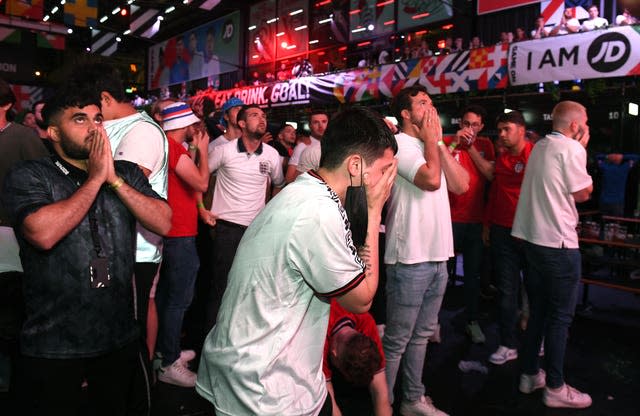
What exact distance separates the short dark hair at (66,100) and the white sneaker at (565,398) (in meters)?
3.44

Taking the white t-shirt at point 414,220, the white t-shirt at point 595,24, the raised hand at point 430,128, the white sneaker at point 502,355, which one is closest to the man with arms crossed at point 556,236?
the white sneaker at point 502,355

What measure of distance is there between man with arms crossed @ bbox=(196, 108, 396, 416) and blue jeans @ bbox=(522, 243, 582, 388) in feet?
7.75

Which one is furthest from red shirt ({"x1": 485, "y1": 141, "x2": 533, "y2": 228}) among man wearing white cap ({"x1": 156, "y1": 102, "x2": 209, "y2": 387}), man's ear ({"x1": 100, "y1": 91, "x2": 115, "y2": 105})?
man's ear ({"x1": 100, "y1": 91, "x2": 115, "y2": 105})

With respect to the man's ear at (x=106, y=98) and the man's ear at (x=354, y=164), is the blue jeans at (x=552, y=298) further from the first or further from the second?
the man's ear at (x=106, y=98)

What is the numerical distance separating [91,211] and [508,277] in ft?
11.2

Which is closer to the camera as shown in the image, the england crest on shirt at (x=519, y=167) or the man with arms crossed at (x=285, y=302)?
the man with arms crossed at (x=285, y=302)

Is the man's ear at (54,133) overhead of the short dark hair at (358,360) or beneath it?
overhead

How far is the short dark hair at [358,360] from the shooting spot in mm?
2285

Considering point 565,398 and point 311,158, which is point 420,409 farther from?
point 311,158

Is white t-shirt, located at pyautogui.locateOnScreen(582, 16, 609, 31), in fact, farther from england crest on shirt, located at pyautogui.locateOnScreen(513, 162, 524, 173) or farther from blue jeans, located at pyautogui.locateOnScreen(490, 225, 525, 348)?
blue jeans, located at pyautogui.locateOnScreen(490, 225, 525, 348)


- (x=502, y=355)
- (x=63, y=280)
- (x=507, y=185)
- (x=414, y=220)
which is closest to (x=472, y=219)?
(x=507, y=185)

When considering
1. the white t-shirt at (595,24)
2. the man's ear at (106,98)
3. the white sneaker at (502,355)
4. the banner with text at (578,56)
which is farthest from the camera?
the white t-shirt at (595,24)

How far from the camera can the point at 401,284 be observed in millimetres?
3121

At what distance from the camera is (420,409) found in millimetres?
3338
